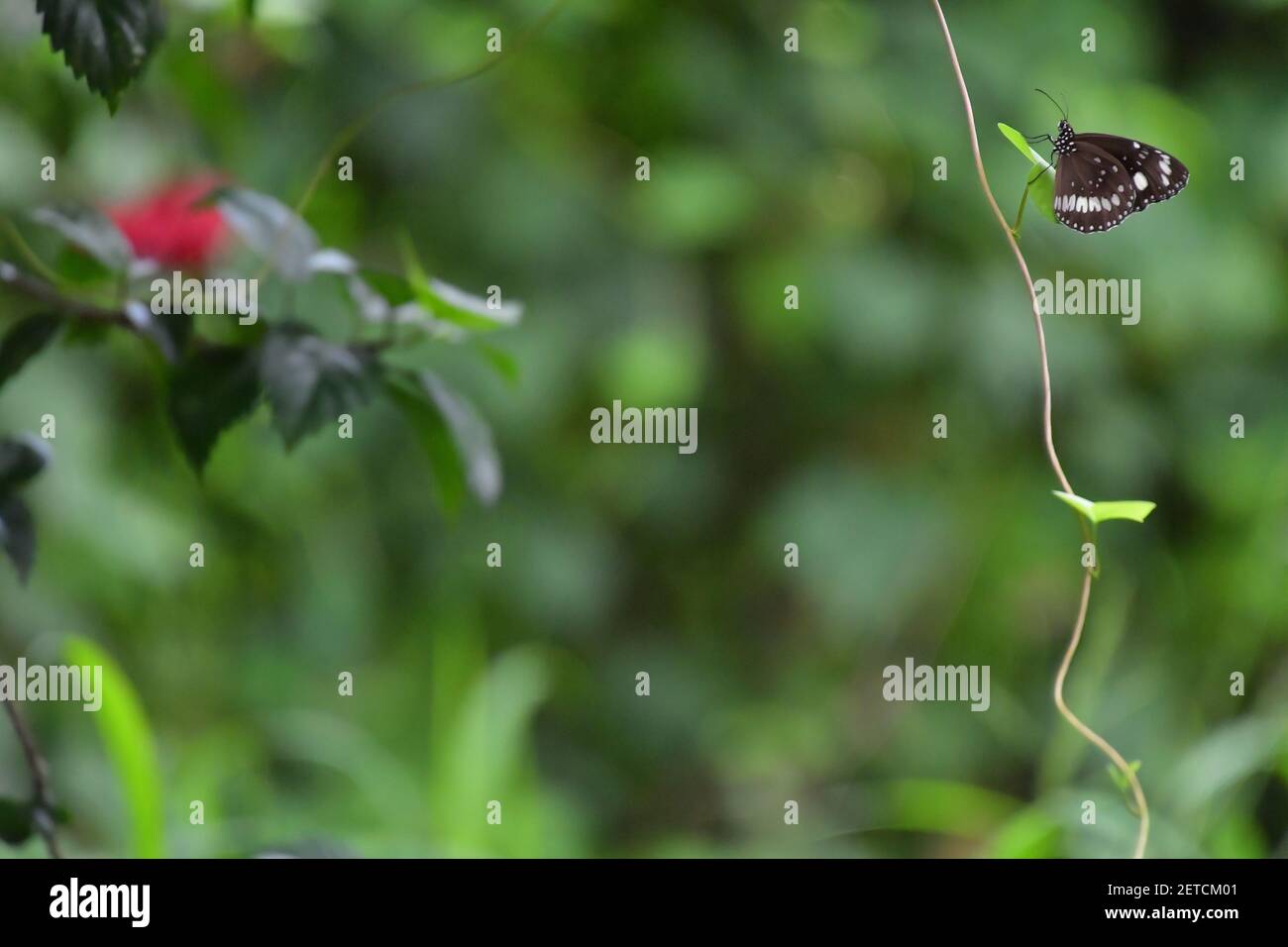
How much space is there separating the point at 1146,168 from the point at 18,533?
48 cm

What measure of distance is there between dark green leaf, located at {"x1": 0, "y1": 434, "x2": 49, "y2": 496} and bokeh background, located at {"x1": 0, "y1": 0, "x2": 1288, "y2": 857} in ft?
2.20

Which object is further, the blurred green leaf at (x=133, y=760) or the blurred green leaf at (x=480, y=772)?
the blurred green leaf at (x=480, y=772)

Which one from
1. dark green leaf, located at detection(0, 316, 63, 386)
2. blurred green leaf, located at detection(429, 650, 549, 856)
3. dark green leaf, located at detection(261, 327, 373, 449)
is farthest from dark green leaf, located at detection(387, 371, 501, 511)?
blurred green leaf, located at detection(429, 650, 549, 856)

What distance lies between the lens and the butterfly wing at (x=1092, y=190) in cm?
50

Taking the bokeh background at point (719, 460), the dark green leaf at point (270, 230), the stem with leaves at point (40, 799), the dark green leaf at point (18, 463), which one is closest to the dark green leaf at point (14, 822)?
the stem with leaves at point (40, 799)

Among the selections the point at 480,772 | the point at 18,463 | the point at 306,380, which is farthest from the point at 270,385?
the point at 480,772

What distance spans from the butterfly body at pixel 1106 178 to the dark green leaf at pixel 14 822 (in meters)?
0.46

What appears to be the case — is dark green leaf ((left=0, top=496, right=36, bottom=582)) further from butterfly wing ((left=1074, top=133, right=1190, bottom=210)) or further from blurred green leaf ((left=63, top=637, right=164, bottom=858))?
butterfly wing ((left=1074, top=133, right=1190, bottom=210))

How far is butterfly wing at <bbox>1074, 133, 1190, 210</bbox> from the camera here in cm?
53

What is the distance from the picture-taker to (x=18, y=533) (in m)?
0.51

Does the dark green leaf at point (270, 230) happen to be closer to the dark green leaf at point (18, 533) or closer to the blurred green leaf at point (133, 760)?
the dark green leaf at point (18, 533)
